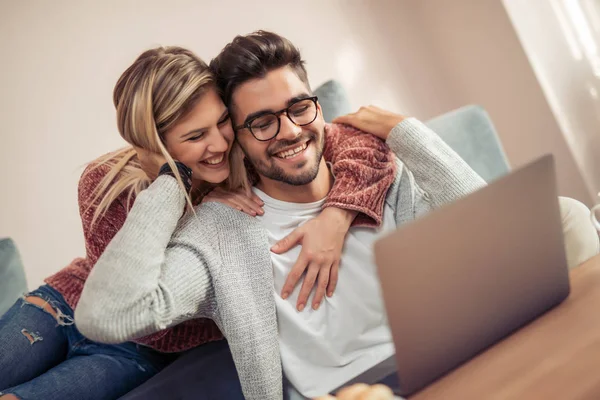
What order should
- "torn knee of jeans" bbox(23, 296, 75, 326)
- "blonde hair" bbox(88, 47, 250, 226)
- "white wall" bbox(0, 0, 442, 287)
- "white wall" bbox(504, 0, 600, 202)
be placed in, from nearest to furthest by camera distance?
1. "blonde hair" bbox(88, 47, 250, 226)
2. "torn knee of jeans" bbox(23, 296, 75, 326)
3. "white wall" bbox(0, 0, 442, 287)
4. "white wall" bbox(504, 0, 600, 202)

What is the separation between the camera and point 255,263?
3.92 feet

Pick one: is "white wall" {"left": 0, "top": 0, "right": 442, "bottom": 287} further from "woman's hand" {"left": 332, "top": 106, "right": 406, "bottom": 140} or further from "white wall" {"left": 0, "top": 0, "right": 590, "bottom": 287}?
"woman's hand" {"left": 332, "top": 106, "right": 406, "bottom": 140}

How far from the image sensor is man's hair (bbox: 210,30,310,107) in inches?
49.9

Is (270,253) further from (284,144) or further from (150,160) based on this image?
(150,160)

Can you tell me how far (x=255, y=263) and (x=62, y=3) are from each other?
4.26 feet

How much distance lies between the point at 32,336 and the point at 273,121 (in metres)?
0.96

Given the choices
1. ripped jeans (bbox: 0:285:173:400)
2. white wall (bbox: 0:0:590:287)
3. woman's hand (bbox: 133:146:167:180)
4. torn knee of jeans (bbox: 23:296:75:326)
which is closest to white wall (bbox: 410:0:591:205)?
white wall (bbox: 0:0:590:287)

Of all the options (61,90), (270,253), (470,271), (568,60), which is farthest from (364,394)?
(568,60)

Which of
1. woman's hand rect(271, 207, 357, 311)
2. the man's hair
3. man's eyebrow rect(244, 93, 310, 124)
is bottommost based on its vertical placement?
woman's hand rect(271, 207, 357, 311)

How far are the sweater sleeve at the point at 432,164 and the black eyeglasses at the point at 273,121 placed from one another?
230mm

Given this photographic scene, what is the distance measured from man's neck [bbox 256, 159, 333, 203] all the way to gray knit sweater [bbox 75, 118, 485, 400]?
137 mm

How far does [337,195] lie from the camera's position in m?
1.29

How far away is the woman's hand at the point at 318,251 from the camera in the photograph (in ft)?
3.95

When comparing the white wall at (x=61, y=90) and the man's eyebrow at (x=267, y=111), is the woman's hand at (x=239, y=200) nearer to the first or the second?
the man's eyebrow at (x=267, y=111)
